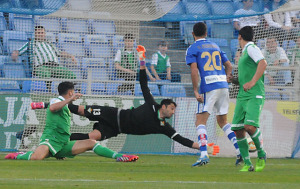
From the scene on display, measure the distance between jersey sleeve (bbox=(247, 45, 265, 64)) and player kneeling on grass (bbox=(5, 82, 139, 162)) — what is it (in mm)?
2934

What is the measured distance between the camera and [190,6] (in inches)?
624

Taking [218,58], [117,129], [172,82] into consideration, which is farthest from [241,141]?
[172,82]

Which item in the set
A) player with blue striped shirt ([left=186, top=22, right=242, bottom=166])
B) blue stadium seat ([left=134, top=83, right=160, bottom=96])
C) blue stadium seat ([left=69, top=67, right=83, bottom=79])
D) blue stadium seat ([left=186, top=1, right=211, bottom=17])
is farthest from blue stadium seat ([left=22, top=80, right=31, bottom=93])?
player with blue striped shirt ([left=186, top=22, right=242, bottom=166])

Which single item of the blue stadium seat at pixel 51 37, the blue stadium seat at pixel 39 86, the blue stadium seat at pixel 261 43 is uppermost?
the blue stadium seat at pixel 51 37

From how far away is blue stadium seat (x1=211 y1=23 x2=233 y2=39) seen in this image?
16.1 metres

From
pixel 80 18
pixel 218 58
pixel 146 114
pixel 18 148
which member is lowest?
pixel 18 148

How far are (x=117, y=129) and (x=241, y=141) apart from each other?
2.63 meters

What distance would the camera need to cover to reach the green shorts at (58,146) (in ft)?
37.4

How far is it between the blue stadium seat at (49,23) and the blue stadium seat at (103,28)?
85 cm

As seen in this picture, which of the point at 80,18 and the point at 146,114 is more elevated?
the point at 80,18

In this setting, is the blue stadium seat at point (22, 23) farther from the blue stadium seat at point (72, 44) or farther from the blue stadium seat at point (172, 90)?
the blue stadium seat at point (172, 90)

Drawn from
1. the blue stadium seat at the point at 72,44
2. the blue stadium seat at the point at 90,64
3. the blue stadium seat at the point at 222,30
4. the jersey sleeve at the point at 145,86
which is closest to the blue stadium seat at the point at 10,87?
the blue stadium seat at the point at 72,44

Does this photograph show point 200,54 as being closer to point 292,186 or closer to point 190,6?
point 292,186

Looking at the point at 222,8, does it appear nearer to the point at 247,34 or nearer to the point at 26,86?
the point at 26,86
